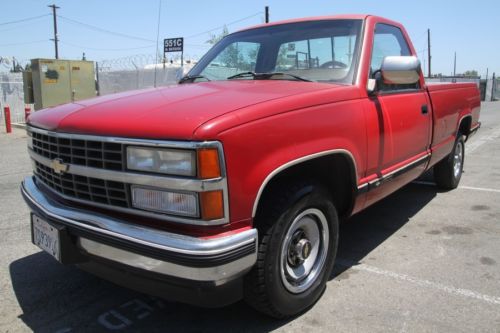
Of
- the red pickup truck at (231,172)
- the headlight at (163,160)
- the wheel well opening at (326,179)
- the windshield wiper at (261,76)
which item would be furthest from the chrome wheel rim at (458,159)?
the headlight at (163,160)

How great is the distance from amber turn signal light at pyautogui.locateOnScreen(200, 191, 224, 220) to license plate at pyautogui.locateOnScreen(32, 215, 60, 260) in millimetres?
944

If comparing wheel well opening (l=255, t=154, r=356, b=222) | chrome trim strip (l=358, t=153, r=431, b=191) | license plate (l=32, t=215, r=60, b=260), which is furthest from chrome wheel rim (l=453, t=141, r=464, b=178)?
license plate (l=32, t=215, r=60, b=260)

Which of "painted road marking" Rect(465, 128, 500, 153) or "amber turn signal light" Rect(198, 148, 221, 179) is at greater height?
"amber turn signal light" Rect(198, 148, 221, 179)

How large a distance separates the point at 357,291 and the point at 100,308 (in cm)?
173

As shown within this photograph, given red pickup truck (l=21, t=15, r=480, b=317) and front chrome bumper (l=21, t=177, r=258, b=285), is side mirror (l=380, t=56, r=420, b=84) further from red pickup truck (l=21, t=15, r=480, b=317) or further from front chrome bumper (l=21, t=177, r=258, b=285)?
front chrome bumper (l=21, t=177, r=258, b=285)

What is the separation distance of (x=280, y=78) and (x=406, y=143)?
4.14ft

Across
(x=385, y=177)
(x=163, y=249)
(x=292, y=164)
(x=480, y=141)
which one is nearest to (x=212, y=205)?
(x=163, y=249)

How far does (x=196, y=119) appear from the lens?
2164 mm

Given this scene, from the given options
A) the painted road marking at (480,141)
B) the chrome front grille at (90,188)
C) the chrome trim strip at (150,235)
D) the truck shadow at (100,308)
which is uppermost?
the chrome front grille at (90,188)

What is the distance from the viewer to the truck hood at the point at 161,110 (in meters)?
2.18

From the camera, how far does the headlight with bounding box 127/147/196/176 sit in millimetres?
2096

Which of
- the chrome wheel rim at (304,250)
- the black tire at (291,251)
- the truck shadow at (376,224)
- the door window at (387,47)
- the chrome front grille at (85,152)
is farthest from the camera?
the truck shadow at (376,224)

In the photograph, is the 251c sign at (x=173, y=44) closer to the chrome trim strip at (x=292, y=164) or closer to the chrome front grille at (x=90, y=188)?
the chrome front grille at (x=90, y=188)

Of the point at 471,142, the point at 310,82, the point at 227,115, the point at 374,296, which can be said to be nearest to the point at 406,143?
the point at 310,82
